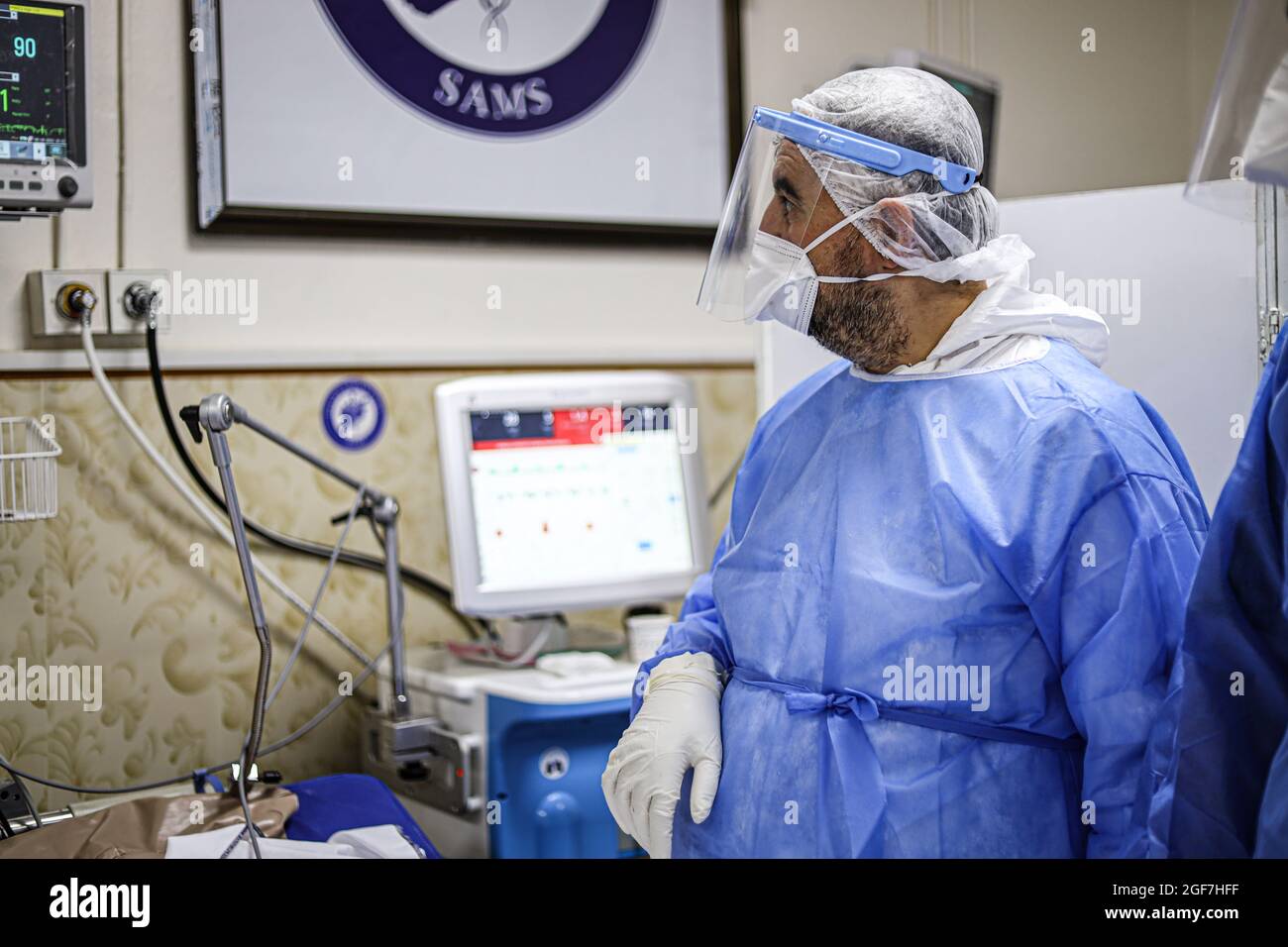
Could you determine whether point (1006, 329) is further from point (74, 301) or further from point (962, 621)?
→ point (74, 301)

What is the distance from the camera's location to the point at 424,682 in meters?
1.53

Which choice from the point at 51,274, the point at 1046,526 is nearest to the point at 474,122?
the point at 51,274

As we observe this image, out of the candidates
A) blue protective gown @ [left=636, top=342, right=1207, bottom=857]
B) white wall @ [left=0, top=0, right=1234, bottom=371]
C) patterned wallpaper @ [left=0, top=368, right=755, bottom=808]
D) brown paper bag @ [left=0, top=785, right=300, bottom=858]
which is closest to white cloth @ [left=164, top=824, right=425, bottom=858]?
brown paper bag @ [left=0, top=785, right=300, bottom=858]

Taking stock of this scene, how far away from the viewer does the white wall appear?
1254 mm

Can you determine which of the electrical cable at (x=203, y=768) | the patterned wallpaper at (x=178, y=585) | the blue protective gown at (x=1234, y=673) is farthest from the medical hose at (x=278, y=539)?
the blue protective gown at (x=1234, y=673)

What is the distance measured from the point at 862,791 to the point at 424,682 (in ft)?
2.45

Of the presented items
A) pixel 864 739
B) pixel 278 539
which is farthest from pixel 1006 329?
pixel 278 539

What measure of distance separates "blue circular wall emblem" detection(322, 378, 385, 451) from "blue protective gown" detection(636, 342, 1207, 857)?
2.60 feet

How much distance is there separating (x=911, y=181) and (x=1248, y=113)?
0.87ft

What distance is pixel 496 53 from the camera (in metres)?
1.52

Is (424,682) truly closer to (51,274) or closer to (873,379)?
(51,274)

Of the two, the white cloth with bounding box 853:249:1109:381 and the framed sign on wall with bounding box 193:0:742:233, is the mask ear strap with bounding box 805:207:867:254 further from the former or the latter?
the framed sign on wall with bounding box 193:0:742:233
